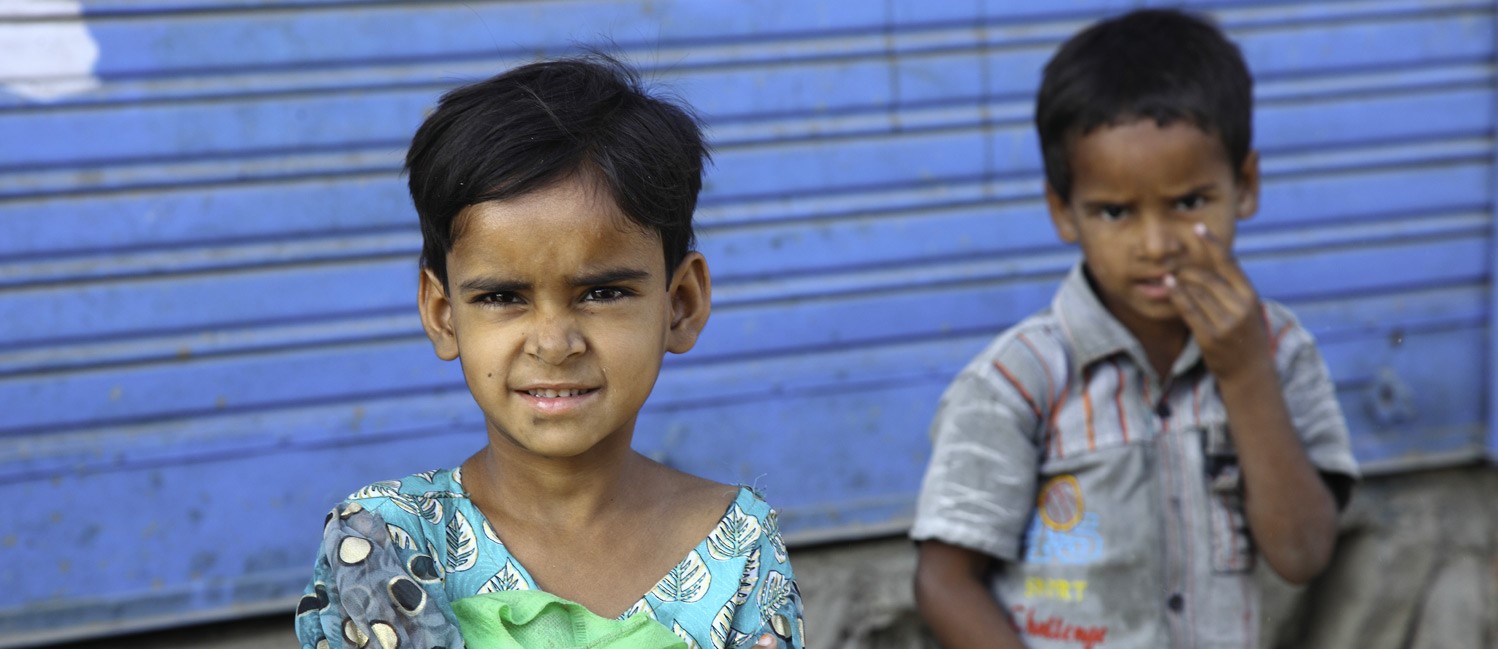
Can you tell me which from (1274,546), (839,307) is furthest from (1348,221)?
(1274,546)

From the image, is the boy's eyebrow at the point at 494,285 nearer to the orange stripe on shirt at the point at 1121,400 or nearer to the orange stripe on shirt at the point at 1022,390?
the orange stripe on shirt at the point at 1022,390

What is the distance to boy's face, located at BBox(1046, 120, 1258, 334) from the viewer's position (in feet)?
8.67

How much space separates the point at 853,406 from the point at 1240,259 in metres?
1.18

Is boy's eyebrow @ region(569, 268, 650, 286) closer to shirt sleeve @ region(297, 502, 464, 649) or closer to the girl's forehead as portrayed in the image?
the girl's forehead

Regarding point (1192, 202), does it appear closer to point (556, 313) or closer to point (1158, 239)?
point (1158, 239)

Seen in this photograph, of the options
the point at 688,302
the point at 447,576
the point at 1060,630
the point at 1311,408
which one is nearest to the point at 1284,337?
the point at 1311,408

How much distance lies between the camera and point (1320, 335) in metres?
4.07

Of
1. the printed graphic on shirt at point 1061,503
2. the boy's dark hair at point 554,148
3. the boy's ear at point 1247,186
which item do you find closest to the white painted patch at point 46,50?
the boy's dark hair at point 554,148

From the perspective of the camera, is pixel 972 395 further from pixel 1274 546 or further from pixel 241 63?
pixel 241 63

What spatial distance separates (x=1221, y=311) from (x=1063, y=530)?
1.61 feet

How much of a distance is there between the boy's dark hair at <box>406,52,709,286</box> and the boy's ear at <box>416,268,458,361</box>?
0.02 metres

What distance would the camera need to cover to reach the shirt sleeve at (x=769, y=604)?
1.86m

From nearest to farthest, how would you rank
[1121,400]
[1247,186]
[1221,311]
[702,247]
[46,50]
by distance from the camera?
[1221,311]
[1121,400]
[1247,186]
[46,50]
[702,247]

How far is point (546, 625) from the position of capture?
175 cm
